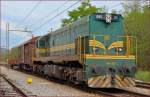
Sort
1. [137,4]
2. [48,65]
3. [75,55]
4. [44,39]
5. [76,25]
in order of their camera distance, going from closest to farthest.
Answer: [75,55] → [76,25] → [48,65] → [44,39] → [137,4]

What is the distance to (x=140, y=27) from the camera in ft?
150

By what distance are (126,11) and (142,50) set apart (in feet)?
34.6

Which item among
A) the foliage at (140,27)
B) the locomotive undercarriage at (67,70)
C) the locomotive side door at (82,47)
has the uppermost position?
the foliage at (140,27)

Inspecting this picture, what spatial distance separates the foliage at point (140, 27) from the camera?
140ft

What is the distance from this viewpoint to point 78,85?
2164 centimetres

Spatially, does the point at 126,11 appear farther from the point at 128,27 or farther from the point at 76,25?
the point at 76,25

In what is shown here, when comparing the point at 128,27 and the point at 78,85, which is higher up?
the point at 128,27

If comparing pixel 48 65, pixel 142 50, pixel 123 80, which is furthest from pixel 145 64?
pixel 123 80

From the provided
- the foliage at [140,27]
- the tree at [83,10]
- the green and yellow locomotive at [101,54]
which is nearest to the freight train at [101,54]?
the green and yellow locomotive at [101,54]

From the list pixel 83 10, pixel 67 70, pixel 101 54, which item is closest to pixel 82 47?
pixel 101 54

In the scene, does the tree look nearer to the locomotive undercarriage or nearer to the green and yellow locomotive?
the locomotive undercarriage

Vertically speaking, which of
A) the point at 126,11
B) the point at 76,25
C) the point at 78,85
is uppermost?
the point at 126,11

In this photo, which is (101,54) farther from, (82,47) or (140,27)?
(140,27)

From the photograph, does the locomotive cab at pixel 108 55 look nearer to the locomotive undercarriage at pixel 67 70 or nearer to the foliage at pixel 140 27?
the locomotive undercarriage at pixel 67 70
